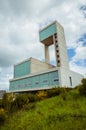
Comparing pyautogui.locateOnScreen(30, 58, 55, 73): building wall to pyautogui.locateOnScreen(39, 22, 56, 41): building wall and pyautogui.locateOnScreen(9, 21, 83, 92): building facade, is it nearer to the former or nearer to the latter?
pyautogui.locateOnScreen(9, 21, 83, 92): building facade

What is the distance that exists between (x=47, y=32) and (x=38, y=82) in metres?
18.0

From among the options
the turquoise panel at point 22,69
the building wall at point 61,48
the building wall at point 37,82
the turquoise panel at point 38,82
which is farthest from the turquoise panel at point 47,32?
the turquoise panel at point 38,82

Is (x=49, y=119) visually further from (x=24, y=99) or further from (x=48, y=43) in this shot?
(x=48, y=43)

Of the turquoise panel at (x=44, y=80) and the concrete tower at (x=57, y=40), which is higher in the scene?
the concrete tower at (x=57, y=40)

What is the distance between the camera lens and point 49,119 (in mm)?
7020

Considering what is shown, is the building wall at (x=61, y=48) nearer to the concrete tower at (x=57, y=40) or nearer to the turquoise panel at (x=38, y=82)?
the concrete tower at (x=57, y=40)

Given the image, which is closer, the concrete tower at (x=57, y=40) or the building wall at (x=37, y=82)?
the building wall at (x=37, y=82)

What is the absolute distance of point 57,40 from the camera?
43312mm

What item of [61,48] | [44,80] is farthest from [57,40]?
[44,80]

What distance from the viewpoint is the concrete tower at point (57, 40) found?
Result: 138 feet

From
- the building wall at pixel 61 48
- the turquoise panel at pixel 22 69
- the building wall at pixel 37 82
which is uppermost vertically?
the building wall at pixel 61 48

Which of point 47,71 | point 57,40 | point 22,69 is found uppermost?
point 57,40

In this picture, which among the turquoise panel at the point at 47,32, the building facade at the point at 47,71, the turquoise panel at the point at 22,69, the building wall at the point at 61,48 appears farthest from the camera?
the turquoise panel at the point at 22,69

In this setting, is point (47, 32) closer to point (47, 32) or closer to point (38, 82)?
point (47, 32)
